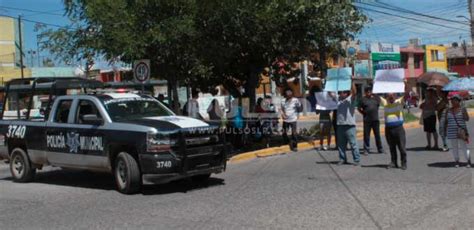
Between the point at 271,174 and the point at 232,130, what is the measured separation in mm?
6075

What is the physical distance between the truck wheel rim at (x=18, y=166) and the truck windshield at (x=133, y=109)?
313 cm

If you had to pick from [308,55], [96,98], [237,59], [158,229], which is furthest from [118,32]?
[158,229]

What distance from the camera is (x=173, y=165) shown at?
415 inches

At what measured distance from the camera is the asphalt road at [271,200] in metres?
7.99

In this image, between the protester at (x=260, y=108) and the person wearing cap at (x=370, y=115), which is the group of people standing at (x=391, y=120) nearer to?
the person wearing cap at (x=370, y=115)

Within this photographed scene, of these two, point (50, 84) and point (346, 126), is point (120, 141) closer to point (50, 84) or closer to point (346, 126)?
point (346, 126)

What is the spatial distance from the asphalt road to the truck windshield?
141 centimetres

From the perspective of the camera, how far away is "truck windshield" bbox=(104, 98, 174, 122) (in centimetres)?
1149

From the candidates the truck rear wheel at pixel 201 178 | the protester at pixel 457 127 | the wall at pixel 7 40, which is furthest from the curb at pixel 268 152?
the wall at pixel 7 40

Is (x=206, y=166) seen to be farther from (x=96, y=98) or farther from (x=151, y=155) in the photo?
(x=96, y=98)

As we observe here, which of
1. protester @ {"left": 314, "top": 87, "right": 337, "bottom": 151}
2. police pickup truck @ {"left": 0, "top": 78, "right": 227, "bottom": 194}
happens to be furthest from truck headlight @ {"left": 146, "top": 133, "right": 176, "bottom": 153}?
protester @ {"left": 314, "top": 87, "right": 337, "bottom": 151}

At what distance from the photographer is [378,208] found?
849 cm

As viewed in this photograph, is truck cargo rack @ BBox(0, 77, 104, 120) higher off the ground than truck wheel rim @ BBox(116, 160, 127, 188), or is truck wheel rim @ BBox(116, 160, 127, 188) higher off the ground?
truck cargo rack @ BBox(0, 77, 104, 120)

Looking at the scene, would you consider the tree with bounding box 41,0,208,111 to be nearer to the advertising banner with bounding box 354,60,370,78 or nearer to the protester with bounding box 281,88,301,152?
the protester with bounding box 281,88,301,152
